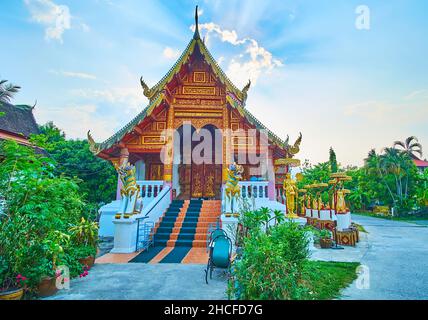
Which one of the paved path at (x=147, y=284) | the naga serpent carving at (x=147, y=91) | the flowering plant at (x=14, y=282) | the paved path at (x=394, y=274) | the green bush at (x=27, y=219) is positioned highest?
the naga serpent carving at (x=147, y=91)

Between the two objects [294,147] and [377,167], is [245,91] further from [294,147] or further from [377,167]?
[377,167]

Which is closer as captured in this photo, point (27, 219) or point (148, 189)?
point (27, 219)

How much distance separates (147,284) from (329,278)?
3356 millimetres

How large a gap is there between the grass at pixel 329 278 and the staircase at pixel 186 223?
3.32 metres

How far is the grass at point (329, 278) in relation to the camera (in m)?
3.70

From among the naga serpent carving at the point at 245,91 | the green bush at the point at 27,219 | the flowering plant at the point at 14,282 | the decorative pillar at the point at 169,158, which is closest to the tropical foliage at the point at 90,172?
the decorative pillar at the point at 169,158

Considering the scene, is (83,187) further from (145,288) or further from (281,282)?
(281,282)

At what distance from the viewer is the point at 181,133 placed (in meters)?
12.5

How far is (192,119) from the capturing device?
1034 centimetres

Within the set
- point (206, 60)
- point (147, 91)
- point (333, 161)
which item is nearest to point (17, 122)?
point (147, 91)

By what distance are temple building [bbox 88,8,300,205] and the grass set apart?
439 cm

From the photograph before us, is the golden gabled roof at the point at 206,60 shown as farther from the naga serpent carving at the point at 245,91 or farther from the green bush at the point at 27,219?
the green bush at the point at 27,219

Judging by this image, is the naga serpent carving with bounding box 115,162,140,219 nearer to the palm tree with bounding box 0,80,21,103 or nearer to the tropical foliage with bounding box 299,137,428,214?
the palm tree with bounding box 0,80,21,103
